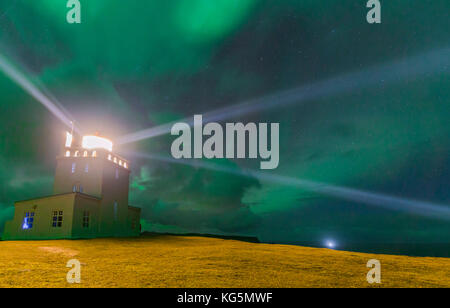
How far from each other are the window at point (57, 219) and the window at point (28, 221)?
2664mm

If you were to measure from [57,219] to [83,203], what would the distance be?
9.15ft

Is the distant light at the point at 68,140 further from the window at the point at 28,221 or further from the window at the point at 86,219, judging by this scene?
the window at the point at 86,219

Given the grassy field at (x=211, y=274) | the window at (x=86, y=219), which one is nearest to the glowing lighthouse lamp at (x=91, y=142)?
the window at (x=86, y=219)

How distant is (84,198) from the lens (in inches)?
1201

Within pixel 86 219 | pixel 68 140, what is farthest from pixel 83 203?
pixel 68 140

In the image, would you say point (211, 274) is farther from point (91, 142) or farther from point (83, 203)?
point (91, 142)

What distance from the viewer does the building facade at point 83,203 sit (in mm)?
28672

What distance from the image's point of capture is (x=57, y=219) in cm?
2861

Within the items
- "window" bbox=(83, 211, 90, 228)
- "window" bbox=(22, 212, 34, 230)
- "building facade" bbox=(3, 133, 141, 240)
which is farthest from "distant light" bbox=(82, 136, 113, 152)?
"window" bbox=(22, 212, 34, 230)

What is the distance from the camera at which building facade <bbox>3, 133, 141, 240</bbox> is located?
94.1ft

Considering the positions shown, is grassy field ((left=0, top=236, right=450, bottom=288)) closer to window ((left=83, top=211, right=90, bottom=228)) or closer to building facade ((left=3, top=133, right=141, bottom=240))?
building facade ((left=3, top=133, right=141, bottom=240))
